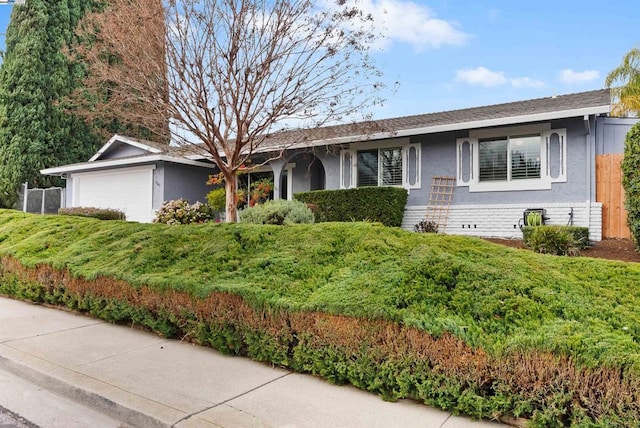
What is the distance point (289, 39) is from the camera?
10.2m

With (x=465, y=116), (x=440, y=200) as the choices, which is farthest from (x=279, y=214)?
(x=465, y=116)

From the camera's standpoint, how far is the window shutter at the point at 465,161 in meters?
12.9

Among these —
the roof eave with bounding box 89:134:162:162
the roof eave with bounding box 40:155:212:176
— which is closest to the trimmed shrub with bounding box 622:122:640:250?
the roof eave with bounding box 40:155:212:176

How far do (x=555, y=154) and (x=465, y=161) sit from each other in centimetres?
240

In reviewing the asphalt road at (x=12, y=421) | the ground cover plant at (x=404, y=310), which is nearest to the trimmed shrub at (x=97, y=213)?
the ground cover plant at (x=404, y=310)

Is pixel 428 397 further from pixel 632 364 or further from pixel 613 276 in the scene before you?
pixel 613 276

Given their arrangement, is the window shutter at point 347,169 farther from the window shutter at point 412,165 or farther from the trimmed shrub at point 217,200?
the trimmed shrub at point 217,200

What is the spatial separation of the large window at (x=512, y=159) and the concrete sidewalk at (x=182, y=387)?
10230 millimetres

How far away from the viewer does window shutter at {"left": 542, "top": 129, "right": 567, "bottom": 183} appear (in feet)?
37.6

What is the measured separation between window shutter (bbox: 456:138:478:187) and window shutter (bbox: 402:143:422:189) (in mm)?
1195

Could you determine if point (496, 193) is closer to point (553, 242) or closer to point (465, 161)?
point (465, 161)

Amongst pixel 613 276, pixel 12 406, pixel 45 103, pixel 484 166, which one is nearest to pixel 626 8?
pixel 484 166

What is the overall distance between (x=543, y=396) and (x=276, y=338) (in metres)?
2.27

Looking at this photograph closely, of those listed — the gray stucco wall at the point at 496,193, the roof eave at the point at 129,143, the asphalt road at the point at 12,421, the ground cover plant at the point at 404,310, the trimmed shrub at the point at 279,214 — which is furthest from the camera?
the roof eave at the point at 129,143
